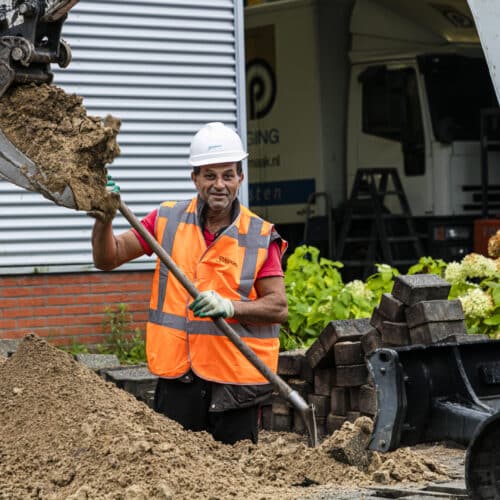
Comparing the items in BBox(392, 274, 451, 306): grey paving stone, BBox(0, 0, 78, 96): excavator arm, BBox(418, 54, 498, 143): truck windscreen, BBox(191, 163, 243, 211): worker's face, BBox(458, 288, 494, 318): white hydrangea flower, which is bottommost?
BBox(458, 288, 494, 318): white hydrangea flower

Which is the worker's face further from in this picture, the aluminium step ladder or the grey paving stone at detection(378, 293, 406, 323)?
the aluminium step ladder

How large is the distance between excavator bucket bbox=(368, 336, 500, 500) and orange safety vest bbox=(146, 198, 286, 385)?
93 centimetres

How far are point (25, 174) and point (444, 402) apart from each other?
197 centimetres

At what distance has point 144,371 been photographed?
7949 millimetres

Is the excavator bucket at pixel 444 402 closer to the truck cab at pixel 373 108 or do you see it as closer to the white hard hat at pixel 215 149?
the white hard hat at pixel 215 149

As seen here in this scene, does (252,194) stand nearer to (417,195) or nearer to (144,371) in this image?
(417,195)

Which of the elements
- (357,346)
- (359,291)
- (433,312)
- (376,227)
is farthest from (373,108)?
(433,312)

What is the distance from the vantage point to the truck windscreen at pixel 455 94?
580 inches

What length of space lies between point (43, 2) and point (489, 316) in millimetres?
3982

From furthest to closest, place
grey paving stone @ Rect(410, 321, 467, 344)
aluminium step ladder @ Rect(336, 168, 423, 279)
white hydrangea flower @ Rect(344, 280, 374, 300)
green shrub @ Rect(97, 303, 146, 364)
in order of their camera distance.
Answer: aluminium step ladder @ Rect(336, 168, 423, 279), green shrub @ Rect(97, 303, 146, 364), white hydrangea flower @ Rect(344, 280, 374, 300), grey paving stone @ Rect(410, 321, 467, 344)

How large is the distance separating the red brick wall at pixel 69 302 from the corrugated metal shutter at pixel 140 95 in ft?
0.35

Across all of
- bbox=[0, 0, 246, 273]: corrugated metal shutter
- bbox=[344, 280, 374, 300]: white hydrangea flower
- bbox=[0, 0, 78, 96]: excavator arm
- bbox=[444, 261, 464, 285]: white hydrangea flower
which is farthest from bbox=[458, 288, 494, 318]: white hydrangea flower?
bbox=[0, 0, 78, 96]: excavator arm

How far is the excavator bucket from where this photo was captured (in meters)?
4.43

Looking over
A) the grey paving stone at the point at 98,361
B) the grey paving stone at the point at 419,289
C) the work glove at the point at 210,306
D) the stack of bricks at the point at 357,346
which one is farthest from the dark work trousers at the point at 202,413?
the grey paving stone at the point at 98,361
